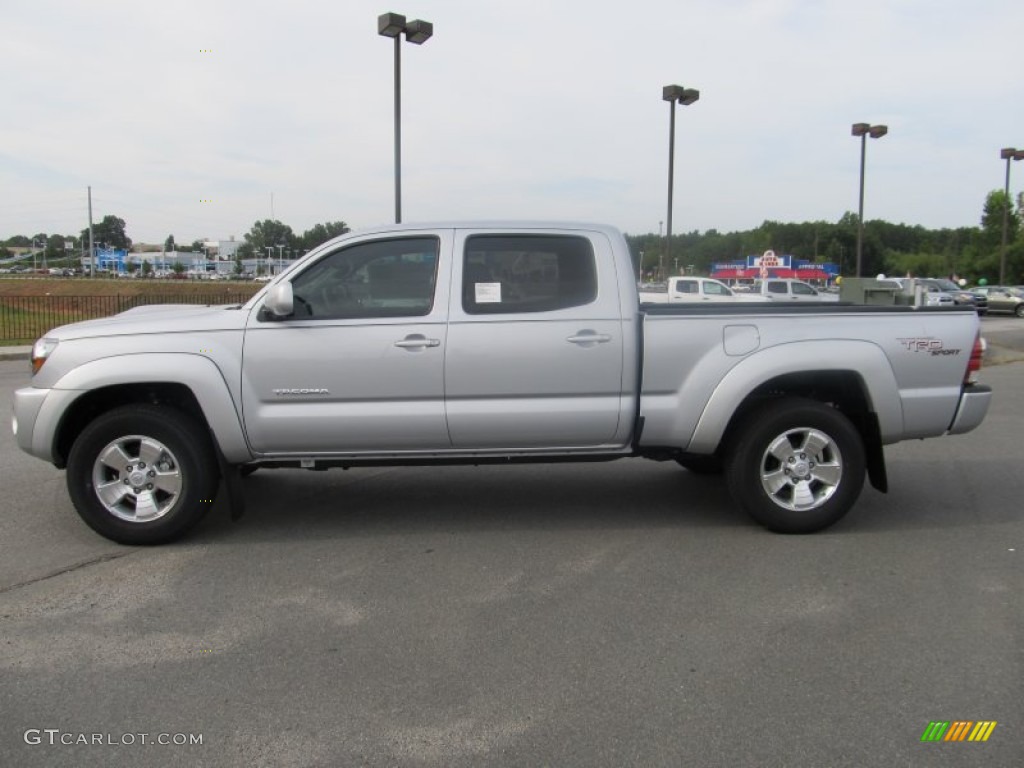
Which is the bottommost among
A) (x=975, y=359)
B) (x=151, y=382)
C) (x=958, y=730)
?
(x=958, y=730)

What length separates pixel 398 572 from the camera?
15.9 feet

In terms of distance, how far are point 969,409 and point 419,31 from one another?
45.1 ft

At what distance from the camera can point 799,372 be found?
17.5ft

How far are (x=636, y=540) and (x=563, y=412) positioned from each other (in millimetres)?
979

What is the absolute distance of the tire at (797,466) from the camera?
537 cm

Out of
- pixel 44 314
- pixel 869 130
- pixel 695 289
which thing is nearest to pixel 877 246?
pixel 869 130

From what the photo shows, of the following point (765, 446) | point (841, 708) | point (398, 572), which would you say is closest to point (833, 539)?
point (765, 446)

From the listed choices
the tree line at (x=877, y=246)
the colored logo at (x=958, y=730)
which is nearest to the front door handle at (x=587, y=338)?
the colored logo at (x=958, y=730)

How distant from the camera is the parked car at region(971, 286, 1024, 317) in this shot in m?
39.2

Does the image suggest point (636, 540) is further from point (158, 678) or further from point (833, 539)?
point (158, 678)

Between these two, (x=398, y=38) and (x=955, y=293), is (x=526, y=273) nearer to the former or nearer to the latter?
(x=398, y=38)

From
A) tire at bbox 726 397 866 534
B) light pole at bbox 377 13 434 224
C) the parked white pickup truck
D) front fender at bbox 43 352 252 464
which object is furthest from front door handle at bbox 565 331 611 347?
the parked white pickup truck

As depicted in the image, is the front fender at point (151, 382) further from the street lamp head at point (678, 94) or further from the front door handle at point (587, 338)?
the street lamp head at point (678, 94)

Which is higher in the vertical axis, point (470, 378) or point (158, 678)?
point (470, 378)
